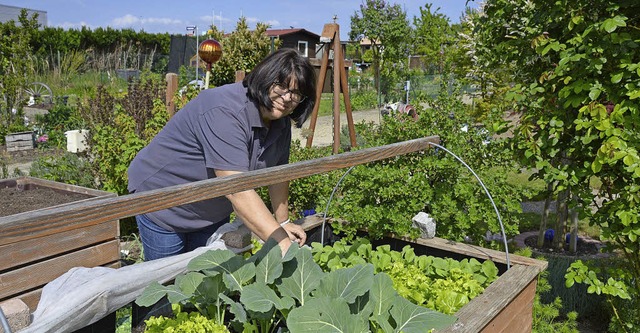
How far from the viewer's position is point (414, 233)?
8.93 feet

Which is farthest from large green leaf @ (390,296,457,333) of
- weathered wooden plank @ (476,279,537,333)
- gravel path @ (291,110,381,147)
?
gravel path @ (291,110,381,147)

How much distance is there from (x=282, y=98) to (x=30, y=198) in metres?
2.21

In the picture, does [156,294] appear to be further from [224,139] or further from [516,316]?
Result: [516,316]

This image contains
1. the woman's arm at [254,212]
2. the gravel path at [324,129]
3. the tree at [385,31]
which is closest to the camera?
the woman's arm at [254,212]

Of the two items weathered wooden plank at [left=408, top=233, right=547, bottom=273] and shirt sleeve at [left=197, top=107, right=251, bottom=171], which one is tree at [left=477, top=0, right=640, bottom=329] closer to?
weathered wooden plank at [left=408, top=233, right=547, bottom=273]

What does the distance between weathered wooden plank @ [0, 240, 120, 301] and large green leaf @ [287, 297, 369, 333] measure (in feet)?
6.30

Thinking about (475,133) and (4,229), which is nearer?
(4,229)

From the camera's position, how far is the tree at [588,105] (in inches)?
92.4

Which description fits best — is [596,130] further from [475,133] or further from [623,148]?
[475,133]

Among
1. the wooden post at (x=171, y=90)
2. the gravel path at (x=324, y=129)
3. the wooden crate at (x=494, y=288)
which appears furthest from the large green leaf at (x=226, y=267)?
the gravel path at (x=324, y=129)

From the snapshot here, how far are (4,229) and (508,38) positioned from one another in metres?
2.80

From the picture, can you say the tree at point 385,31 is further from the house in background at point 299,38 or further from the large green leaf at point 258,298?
the house in background at point 299,38

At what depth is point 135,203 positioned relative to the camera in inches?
47.4

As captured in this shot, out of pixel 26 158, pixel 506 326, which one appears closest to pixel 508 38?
pixel 506 326
